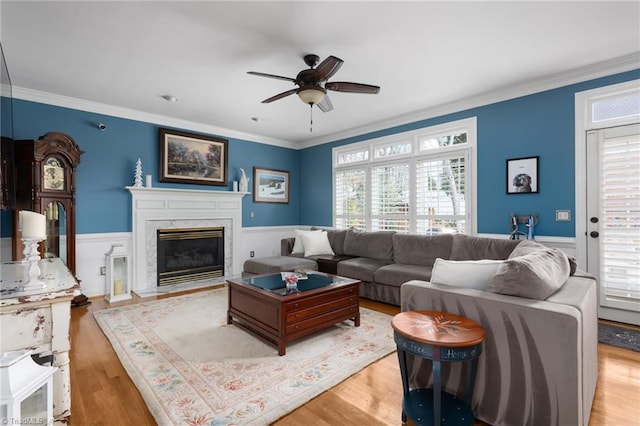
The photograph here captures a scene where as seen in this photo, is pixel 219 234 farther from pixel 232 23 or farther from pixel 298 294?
pixel 232 23

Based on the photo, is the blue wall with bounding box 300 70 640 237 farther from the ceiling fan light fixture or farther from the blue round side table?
the blue round side table

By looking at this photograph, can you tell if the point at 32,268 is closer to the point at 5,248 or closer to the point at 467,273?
the point at 467,273

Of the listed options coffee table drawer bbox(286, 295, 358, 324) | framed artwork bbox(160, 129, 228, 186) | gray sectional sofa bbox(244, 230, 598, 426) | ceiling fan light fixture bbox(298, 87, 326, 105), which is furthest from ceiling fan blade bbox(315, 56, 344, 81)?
framed artwork bbox(160, 129, 228, 186)

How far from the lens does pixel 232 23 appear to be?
2488 mm

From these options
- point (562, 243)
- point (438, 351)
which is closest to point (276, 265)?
point (438, 351)

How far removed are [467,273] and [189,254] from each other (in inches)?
182

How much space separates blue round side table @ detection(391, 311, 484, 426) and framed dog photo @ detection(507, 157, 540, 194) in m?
2.82

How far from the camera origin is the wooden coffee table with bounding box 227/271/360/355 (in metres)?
2.70

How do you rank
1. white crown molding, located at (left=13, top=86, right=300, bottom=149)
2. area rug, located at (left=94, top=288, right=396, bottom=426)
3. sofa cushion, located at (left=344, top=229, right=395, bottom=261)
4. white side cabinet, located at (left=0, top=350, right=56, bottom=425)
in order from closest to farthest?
white side cabinet, located at (left=0, top=350, right=56, bottom=425), area rug, located at (left=94, top=288, right=396, bottom=426), white crown molding, located at (left=13, top=86, right=300, bottom=149), sofa cushion, located at (left=344, top=229, right=395, bottom=261)

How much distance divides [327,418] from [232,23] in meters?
2.96

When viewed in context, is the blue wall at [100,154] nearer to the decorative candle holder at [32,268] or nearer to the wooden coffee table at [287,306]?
the wooden coffee table at [287,306]

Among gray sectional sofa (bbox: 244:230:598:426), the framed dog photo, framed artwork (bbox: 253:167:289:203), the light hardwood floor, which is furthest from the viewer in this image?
framed artwork (bbox: 253:167:289:203)

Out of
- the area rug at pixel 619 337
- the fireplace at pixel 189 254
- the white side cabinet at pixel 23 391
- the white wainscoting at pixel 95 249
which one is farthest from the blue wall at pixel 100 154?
the area rug at pixel 619 337

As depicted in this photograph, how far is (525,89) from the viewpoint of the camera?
12.4ft
